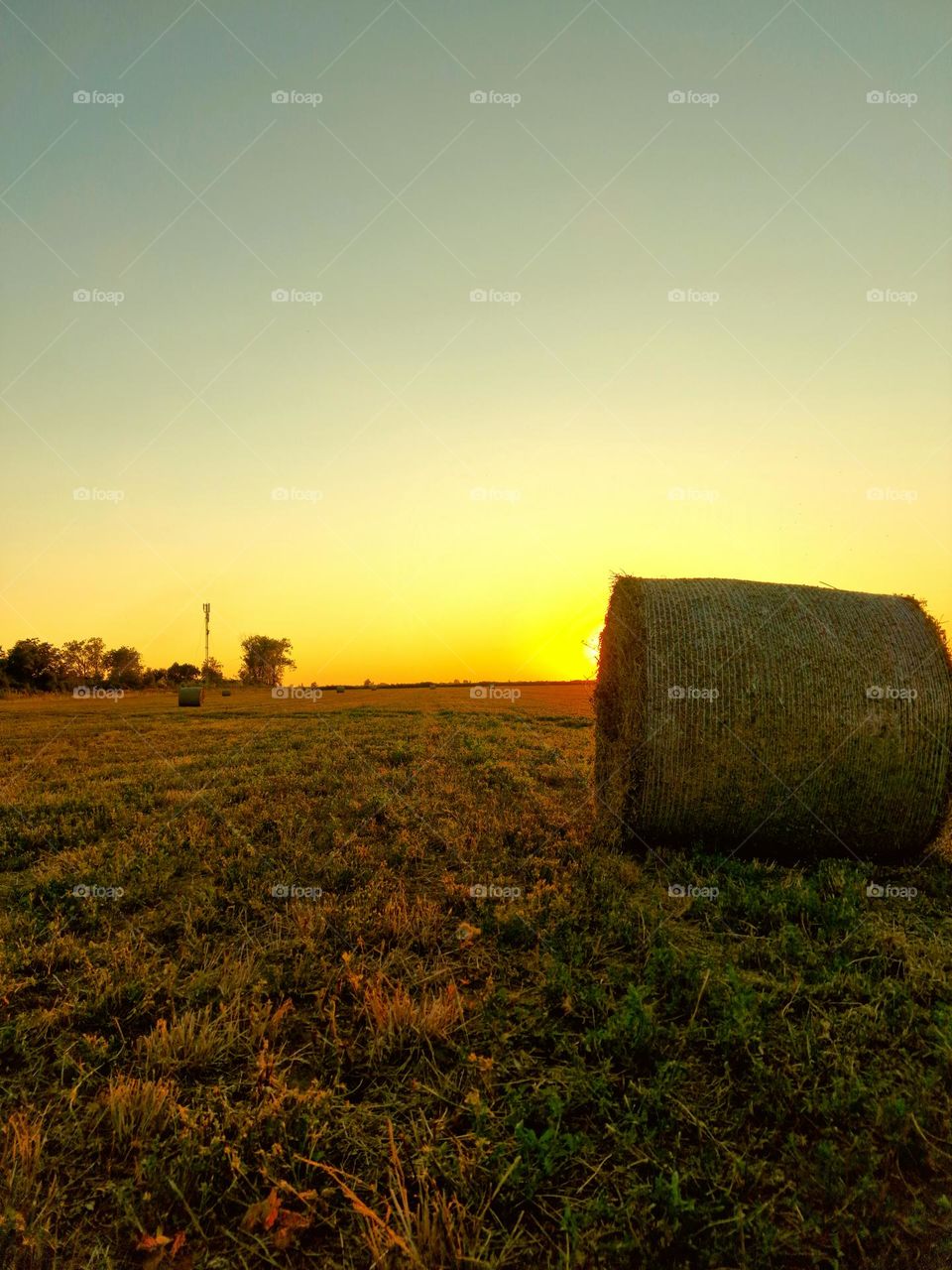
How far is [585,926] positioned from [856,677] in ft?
13.0

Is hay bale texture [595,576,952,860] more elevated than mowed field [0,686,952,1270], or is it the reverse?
hay bale texture [595,576,952,860]

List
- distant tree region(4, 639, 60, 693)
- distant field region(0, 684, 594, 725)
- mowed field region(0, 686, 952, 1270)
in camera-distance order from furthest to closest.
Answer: distant tree region(4, 639, 60, 693) < distant field region(0, 684, 594, 725) < mowed field region(0, 686, 952, 1270)

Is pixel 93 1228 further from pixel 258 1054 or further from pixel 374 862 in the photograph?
pixel 374 862

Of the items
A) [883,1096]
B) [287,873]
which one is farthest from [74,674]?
[883,1096]

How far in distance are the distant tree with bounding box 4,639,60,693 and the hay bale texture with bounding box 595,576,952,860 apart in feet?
225

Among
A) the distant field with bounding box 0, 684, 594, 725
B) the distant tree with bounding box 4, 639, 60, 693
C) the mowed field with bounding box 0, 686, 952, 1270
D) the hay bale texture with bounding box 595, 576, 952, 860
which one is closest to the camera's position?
the mowed field with bounding box 0, 686, 952, 1270

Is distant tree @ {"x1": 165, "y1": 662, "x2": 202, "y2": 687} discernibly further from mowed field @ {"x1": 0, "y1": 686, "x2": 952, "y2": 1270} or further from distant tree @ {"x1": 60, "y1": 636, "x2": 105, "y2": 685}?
mowed field @ {"x1": 0, "y1": 686, "x2": 952, "y2": 1270}

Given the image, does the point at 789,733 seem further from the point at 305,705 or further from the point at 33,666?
the point at 33,666

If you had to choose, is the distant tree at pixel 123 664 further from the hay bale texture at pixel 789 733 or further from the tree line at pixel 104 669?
the hay bale texture at pixel 789 733

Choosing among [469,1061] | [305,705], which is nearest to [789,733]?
[469,1061]

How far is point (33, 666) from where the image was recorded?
224 ft

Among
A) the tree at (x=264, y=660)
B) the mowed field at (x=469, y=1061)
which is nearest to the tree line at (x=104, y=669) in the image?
the tree at (x=264, y=660)

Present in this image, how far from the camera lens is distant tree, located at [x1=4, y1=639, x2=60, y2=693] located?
65.6 meters

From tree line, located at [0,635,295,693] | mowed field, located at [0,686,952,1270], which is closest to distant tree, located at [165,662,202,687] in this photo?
tree line, located at [0,635,295,693]
